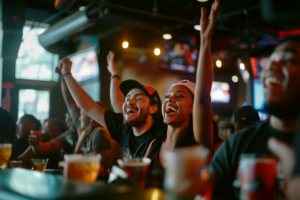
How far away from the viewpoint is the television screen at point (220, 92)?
28.5ft

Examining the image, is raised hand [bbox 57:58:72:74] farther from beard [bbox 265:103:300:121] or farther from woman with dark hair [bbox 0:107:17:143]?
beard [bbox 265:103:300:121]

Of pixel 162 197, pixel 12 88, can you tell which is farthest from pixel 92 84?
pixel 162 197

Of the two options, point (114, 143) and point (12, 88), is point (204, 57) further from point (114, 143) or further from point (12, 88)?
point (12, 88)

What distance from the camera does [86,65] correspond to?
6504mm

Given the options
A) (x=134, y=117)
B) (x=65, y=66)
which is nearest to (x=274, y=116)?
(x=134, y=117)

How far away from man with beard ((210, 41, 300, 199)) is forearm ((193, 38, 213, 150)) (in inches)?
11.7

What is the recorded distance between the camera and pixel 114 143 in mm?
3297

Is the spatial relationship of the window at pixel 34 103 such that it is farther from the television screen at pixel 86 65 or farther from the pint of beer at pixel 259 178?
the pint of beer at pixel 259 178

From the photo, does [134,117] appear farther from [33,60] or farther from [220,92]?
[220,92]

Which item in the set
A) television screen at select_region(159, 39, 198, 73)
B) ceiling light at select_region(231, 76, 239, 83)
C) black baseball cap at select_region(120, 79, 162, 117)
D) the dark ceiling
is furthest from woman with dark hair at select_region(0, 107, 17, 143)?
ceiling light at select_region(231, 76, 239, 83)

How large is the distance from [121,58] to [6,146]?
5130mm

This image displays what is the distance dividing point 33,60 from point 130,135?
563 centimetres

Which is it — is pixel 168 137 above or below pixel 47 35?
below

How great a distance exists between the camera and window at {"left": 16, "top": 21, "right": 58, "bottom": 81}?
7020mm
